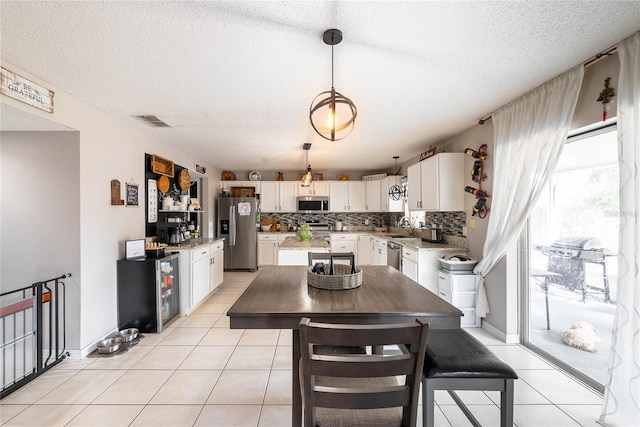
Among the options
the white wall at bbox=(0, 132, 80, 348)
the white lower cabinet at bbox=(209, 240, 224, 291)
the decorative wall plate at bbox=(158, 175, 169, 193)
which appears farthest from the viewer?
the white lower cabinet at bbox=(209, 240, 224, 291)

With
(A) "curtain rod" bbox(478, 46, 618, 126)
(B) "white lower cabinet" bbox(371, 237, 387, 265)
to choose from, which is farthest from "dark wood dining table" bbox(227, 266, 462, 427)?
(B) "white lower cabinet" bbox(371, 237, 387, 265)

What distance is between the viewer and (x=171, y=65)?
2.02 metres

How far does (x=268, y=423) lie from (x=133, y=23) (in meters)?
2.53

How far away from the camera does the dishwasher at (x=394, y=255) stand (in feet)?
13.8

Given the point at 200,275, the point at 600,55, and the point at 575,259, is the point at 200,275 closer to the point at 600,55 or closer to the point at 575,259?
the point at 575,259

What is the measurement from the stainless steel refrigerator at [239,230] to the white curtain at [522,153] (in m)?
4.40

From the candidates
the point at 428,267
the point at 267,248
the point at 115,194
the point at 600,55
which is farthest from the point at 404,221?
the point at 115,194

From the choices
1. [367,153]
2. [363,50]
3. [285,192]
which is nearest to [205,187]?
[285,192]

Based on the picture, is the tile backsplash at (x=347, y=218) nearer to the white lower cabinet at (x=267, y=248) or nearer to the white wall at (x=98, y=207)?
the white lower cabinet at (x=267, y=248)

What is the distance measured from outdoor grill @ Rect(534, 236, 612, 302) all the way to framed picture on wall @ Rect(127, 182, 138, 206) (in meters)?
4.37

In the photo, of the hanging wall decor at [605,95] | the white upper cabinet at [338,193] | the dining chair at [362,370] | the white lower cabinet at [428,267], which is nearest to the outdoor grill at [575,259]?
the hanging wall decor at [605,95]

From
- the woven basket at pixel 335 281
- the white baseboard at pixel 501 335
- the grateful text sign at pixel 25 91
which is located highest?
the grateful text sign at pixel 25 91

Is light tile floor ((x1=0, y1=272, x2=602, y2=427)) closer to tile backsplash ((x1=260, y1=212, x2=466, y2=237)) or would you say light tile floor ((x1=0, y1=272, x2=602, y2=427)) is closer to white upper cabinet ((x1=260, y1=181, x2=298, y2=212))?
white upper cabinet ((x1=260, y1=181, x2=298, y2=212))

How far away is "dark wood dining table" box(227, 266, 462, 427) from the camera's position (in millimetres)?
1347
